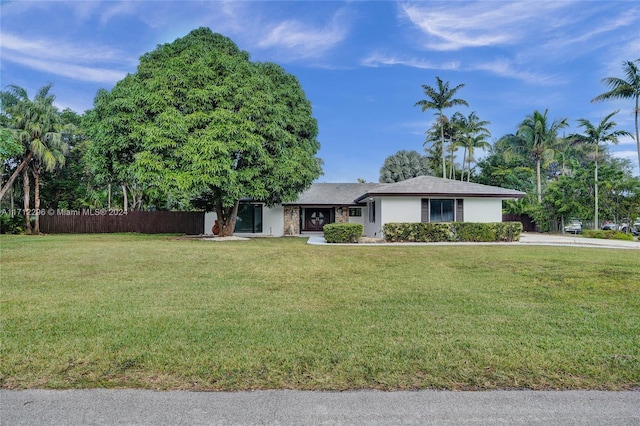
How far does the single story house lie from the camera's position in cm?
1795

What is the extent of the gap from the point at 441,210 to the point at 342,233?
17.5 ft

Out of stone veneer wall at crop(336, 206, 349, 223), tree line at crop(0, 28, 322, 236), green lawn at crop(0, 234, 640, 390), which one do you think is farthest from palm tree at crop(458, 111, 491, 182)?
green lawn at crop(0, 234, 640, 390)

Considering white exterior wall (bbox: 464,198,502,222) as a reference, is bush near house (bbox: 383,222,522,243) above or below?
below

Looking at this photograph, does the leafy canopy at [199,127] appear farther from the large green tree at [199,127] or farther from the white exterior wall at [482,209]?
the white exterior wall at [482,209]

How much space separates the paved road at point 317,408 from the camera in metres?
2.51

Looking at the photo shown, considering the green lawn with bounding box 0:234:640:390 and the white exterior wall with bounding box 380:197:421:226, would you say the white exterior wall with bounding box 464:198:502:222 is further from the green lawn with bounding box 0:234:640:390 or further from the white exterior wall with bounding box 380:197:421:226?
the green lawn with bounding box 0:234:640:390

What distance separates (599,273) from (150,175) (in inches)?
614

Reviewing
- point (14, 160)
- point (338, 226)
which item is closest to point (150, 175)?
point (338, 226)

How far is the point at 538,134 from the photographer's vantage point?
31.3 meters

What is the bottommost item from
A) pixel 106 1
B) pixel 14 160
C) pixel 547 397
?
pixel 547 397

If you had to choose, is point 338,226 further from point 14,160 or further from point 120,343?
point 14,160

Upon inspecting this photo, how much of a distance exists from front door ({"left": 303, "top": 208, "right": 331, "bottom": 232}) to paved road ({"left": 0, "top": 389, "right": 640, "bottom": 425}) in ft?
70.9

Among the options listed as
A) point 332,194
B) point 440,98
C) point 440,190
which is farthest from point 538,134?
point 332,194

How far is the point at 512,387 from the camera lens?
2.98m
